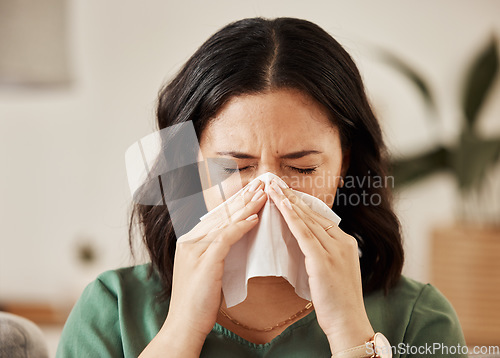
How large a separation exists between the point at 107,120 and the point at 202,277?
1.70m

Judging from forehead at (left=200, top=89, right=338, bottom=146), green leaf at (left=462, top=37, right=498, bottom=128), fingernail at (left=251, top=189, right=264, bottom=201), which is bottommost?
fingernail at (left=251, top=189, right=264, bottom=201)

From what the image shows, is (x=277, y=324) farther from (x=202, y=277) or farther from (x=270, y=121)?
(x=270, y=121)

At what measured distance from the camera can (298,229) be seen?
65cm

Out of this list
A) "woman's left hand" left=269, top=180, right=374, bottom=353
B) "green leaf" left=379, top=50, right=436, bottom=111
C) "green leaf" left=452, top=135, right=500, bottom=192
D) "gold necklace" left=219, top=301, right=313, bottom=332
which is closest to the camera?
"woman's left hand" left=269, top=180, right=374, bottom=353

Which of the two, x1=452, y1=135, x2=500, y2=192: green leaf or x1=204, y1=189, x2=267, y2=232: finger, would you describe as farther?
x1=452, y1=135, x2=500, y2=192: green leaf

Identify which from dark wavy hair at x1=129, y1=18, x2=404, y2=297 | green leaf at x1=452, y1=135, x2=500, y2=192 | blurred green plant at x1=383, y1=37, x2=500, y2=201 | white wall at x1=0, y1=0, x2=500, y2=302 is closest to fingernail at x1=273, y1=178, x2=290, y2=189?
dark wavy hair at x1=129, y1=18, x2=404, y2=297

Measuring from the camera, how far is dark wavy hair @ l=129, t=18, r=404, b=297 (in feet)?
2.27

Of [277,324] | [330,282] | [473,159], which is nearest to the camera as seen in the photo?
[330,282]

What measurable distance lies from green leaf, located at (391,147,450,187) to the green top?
112 centimetres

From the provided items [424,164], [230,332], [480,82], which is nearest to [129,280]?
[230,332]

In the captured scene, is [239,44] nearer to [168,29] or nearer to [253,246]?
[253,246]

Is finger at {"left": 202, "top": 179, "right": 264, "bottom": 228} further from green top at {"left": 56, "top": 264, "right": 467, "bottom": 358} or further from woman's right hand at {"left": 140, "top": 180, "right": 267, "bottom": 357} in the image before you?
green top at {"left": 56, "top": 264, "right": 467, "bottom": 358}

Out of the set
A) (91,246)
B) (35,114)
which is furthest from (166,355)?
(35,114)

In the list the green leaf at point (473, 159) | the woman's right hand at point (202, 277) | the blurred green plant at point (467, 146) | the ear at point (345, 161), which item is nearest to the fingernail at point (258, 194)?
the woman's right hand at point (202, 277)
